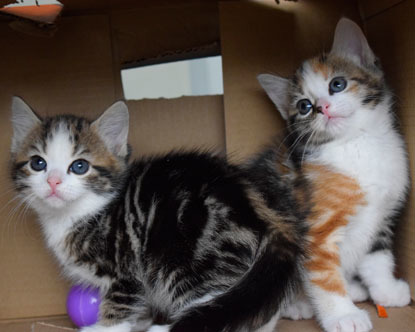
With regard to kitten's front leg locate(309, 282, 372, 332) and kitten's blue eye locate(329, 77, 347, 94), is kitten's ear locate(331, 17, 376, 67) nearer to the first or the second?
kitten's blue eye locate(329, 77, 347, 94)

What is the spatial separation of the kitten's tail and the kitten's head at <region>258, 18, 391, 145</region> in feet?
1.44

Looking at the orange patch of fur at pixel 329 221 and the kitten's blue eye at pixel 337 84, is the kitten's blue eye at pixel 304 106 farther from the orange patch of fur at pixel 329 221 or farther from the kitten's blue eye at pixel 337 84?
the orange patch of fur at pixel 329 221

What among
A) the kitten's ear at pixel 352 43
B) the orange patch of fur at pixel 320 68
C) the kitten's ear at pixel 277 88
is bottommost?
the kitten's ear at pixel 277 88

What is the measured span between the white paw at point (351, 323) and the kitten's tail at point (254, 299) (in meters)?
0.17

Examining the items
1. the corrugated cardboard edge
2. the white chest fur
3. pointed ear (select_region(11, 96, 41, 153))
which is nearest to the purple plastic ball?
the corrugated cardboard edge

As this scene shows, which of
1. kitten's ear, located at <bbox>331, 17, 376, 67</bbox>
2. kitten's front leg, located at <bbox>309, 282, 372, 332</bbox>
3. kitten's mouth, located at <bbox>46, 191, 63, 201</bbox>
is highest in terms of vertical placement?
kitten's ear, located at <bbox>331, 17, 376, 67</bbox>

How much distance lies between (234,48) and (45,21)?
692 mm

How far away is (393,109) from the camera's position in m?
1.73

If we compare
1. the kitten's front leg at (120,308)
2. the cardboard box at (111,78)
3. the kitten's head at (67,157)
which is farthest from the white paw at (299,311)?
the kitten's head at (67,157)

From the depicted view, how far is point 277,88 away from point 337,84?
246 mm

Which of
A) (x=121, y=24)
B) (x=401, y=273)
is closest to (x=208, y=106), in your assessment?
(x=121, y=24)

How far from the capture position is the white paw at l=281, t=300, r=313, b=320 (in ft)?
5.39

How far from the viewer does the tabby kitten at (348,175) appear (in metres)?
1.55

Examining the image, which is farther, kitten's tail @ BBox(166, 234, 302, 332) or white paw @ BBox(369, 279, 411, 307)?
white paw @ BBox(369, 279, 411, 307)
